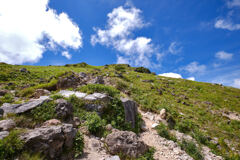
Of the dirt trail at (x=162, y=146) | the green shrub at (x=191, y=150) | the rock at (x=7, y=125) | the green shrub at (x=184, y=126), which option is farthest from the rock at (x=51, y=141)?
the green shrub at (x=184, y=126)

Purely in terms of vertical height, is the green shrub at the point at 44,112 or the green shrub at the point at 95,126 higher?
the green shrub at the point at 44,112

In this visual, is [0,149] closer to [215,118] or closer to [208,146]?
[208,146]

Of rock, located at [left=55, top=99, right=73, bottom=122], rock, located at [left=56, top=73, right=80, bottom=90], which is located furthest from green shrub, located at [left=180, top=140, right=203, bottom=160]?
rock, located at [left=56, top=73, right=80, bottom=90]

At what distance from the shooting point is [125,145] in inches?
269

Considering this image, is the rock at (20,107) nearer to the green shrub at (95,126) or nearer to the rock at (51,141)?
the rock at (51,141)

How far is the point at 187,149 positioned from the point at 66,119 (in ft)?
37.2

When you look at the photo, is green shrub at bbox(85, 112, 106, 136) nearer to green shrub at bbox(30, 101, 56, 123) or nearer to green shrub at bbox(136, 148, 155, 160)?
green shrub at bbox(30, 101, 56, 123)

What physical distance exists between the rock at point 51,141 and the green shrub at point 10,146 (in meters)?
0.21

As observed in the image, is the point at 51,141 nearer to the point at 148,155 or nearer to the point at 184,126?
the point at 148,155

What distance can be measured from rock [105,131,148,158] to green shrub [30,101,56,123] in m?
4.44

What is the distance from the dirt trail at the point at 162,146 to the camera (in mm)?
8141

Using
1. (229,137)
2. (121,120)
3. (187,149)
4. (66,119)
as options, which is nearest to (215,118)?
(229,137)

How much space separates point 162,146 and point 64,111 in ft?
29.8

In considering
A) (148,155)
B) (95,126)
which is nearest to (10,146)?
(95,126)
